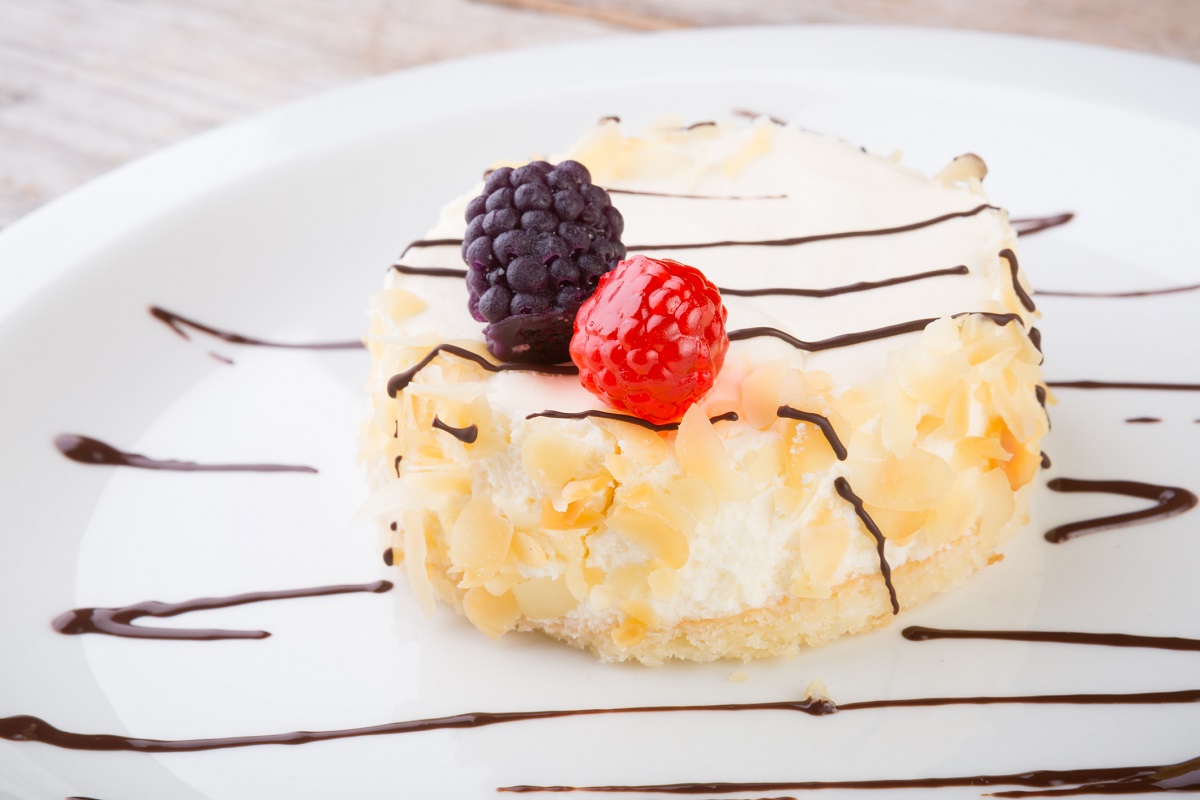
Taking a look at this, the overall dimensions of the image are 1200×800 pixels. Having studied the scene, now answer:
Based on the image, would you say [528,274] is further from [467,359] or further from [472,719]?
[472,719]

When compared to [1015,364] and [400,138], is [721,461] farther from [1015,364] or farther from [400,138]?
[400,138]

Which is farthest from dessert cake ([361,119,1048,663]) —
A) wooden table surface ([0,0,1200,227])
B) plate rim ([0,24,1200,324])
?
wooden table surface ([0,0,1200,227])

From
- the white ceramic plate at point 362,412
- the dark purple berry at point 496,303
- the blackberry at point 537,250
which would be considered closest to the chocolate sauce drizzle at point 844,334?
Answer: the blackberry at point 537,250

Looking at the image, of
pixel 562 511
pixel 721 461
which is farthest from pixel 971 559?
pixel 562 511

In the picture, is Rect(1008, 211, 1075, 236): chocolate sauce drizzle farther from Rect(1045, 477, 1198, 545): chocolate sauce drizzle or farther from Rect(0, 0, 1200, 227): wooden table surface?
Rect(0, 0, 1200, 227): wooden table surface

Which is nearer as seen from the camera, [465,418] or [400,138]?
[465,418]

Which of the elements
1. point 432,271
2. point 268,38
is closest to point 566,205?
point 432,271

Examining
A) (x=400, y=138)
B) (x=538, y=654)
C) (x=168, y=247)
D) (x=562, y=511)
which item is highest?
(x=400, y=138)

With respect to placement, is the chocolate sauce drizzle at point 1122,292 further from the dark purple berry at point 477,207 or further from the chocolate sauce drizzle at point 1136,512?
the dark purple berry at point 477,207
